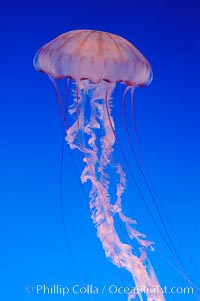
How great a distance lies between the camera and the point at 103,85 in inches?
160

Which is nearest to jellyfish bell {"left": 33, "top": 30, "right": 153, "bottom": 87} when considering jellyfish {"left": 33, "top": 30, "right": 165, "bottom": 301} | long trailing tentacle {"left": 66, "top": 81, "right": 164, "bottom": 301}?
jellyfish {"left": 33, "top": 30, "right": 165, "bottom": 301}

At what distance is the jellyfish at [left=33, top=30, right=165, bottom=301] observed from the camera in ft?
12.0

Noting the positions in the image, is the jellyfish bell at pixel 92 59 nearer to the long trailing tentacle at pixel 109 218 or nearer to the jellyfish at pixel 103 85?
the jellyfish at pixel 103 85

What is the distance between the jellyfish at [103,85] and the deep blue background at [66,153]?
218 millimetres

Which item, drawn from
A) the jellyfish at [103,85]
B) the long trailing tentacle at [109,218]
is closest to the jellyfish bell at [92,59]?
the jellyfish at [103,85]

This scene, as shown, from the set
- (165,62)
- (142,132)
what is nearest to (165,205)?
(142,132)

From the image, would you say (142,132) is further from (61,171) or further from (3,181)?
(3,181)

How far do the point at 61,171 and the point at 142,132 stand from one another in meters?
0.71

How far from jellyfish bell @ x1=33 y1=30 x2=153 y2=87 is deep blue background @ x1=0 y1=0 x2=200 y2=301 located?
266 millimetres

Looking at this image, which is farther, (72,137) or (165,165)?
(165,165)

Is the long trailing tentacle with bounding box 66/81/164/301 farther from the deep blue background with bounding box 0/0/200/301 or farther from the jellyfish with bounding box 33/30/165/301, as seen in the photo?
the deep blue background with bounding box 0/0/200/301

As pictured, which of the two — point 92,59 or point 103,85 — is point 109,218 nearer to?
point 103,85

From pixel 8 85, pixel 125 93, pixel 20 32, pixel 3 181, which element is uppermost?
pixel 20 32

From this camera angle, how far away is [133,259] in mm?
3939
